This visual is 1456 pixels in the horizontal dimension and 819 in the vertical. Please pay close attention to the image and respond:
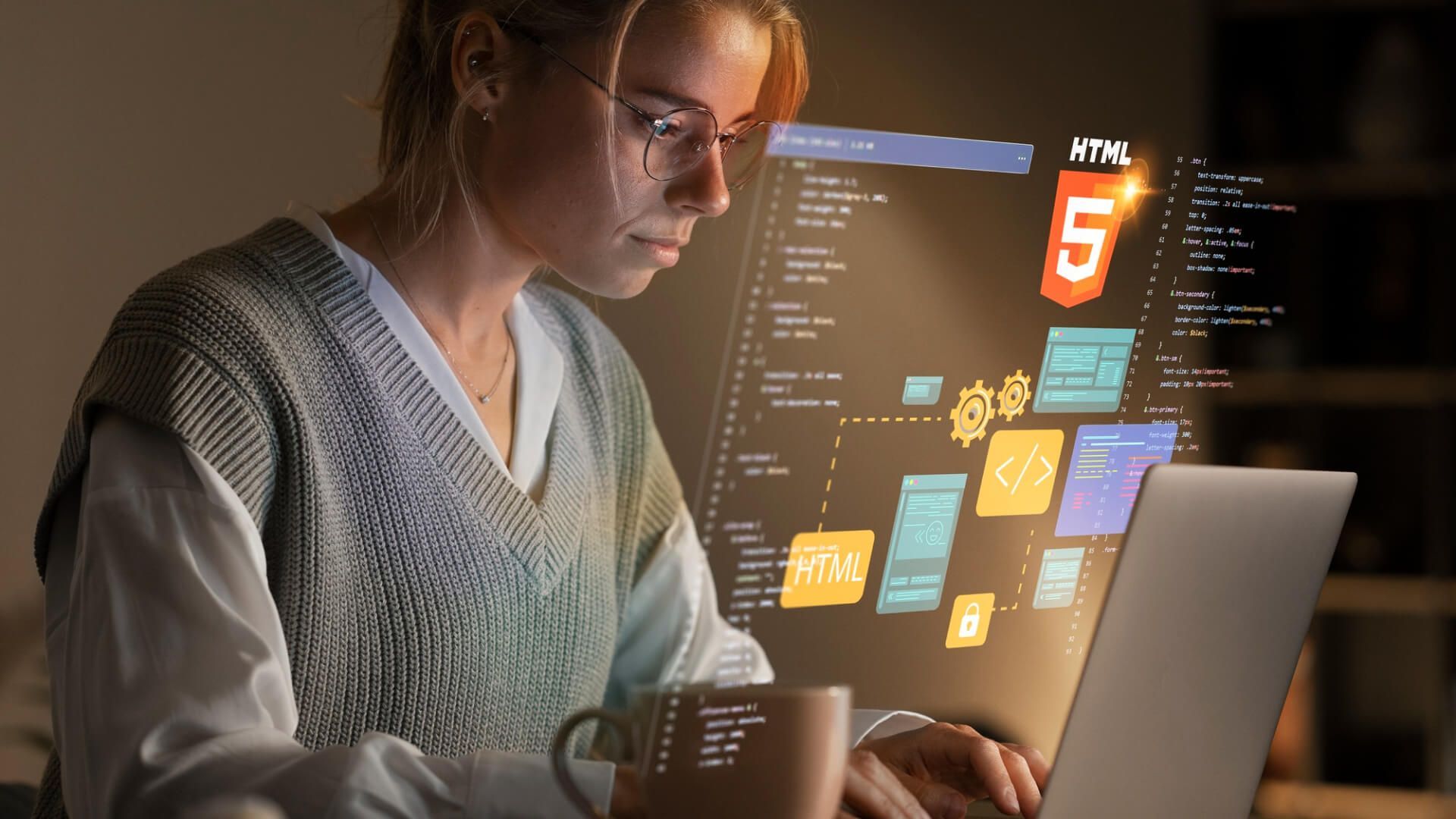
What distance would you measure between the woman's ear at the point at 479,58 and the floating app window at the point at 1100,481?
52 cm

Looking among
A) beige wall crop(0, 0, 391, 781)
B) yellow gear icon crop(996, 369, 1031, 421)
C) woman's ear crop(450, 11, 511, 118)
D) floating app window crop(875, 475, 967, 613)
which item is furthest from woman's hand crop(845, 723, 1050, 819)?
beige wall crop(0, 0, 391, 781)

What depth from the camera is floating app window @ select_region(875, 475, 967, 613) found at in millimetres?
710

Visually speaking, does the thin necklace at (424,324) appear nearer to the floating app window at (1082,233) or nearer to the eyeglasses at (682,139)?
the eyeglasses at (682,139)

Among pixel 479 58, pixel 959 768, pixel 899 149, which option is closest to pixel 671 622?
pixel 959 768

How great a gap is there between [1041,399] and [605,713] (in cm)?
31

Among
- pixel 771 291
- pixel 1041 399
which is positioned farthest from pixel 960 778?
pixel 771 291

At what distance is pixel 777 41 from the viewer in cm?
99

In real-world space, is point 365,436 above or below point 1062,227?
below

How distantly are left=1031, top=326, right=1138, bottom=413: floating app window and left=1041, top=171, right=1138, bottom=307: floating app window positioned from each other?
23mm

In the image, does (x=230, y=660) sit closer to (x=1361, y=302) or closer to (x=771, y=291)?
(x=771, y=291)

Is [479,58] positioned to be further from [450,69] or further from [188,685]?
[188,685]

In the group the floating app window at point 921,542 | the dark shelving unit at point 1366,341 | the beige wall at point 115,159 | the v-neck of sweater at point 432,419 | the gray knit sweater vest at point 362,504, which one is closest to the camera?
the floating app window at point 921,542

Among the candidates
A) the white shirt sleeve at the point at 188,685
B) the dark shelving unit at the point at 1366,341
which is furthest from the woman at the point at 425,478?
the dark shelving unit at the point at 1366,341

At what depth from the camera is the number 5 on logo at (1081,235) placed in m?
0.74
